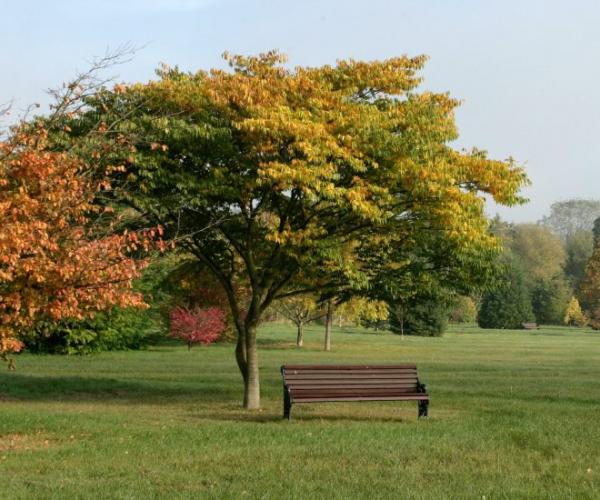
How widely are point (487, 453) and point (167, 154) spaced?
332 inches

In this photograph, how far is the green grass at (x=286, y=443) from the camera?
8.28 meters

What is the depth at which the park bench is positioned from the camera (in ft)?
45.8

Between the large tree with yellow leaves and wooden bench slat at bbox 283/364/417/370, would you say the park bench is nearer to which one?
wooden bench slat at bbox 283/364/417/370

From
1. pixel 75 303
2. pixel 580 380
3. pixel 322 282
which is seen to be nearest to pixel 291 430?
pixel 75 303

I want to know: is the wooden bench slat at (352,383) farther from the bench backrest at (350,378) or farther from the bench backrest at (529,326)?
the bench backrest at (529,326)

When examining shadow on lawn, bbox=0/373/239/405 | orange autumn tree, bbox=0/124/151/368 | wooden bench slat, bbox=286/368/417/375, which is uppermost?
orange autumn tree, bbox=0/124/151/368

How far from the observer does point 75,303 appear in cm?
1077

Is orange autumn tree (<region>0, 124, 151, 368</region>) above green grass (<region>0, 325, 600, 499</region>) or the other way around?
above

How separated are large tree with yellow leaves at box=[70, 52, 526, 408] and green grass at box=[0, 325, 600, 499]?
292 cm

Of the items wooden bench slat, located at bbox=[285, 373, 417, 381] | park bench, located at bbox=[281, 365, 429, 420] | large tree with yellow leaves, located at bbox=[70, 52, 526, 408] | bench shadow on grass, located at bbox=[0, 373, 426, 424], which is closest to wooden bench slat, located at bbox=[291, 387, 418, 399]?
park bench, located at bbox=[281, 365, 429, 420]

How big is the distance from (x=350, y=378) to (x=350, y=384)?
0.36 feet

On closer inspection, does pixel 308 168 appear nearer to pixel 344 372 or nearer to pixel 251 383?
pixel 344 372

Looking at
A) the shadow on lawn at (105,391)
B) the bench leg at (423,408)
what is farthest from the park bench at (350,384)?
the shadow on lawn at (105,391)

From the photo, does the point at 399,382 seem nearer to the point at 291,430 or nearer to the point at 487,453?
the point at 291,430
